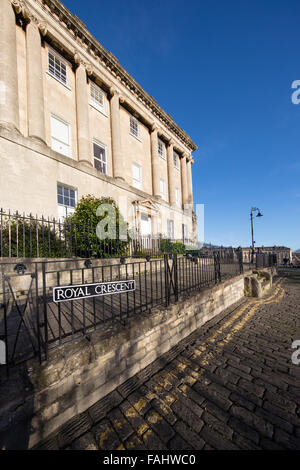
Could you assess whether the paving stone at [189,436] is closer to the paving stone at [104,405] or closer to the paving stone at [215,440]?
the paving stone at [215,440]

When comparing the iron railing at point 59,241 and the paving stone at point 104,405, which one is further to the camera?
the iron railing at point 59,241

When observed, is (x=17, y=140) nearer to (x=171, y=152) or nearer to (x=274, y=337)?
(x=274, y=337)

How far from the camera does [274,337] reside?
443 centimetres

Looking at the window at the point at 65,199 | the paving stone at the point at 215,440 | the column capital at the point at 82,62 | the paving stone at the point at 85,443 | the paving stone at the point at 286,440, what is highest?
the column capital at the point at 82,62

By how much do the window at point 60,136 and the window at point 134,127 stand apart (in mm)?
6888

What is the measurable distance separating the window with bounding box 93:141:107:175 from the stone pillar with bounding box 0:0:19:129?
5.32m

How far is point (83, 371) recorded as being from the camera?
7.80 ft

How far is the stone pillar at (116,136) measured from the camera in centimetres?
1391

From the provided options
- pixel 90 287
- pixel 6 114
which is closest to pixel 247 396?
pixel 90 287

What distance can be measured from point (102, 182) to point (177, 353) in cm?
1096

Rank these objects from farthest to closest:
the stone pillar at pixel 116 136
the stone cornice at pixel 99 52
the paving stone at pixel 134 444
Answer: the stone pillar at pixel 116 136
the stone cornice at pixel 99 52
the paving stone at pixel 134 444

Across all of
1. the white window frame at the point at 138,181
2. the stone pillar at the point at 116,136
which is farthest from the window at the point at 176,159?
the stone pillar at the point at 116,136

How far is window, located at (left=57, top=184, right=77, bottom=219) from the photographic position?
10047 mm

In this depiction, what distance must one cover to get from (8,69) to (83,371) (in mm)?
12147
